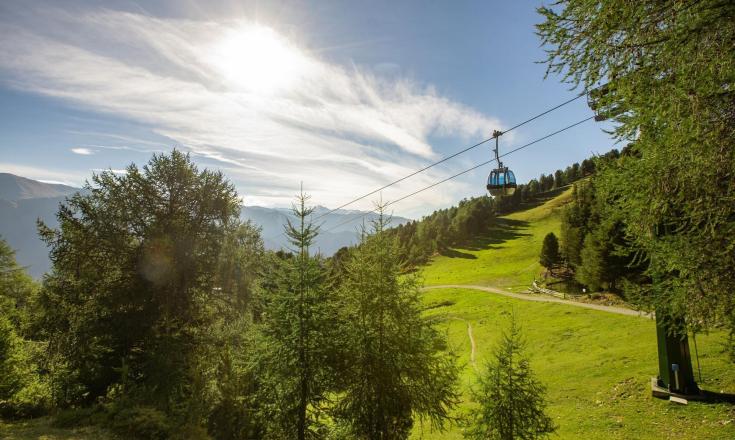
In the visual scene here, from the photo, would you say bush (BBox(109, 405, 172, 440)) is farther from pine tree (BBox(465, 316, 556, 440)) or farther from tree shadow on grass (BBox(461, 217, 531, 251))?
tree shadow on grass (BBox(461, 217, 531, 251))

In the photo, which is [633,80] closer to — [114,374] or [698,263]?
[698,263]

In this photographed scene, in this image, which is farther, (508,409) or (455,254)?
(455,254)

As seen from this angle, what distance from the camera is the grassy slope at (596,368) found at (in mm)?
14797

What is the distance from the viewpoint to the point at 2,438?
535 inches

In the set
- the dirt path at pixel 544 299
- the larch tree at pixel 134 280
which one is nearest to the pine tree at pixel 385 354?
the larch tree at pixel 134 280

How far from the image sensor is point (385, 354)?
478 inches

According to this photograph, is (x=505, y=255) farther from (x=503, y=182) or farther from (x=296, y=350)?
(x=296, y=350)

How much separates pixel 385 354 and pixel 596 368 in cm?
1844

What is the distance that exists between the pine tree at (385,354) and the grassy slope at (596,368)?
5.03 ft

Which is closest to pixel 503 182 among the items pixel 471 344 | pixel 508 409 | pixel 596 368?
pixel 508 409

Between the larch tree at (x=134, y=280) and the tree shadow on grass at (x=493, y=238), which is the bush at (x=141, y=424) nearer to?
the larch tree at (x=134, y=280)

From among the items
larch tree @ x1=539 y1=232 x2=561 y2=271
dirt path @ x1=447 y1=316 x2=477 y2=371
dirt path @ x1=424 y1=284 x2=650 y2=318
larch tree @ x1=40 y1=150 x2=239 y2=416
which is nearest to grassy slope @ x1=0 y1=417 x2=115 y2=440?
larch tree @ x1=40 y1=150 x2=239 y2=416

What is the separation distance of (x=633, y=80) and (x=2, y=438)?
2282cm

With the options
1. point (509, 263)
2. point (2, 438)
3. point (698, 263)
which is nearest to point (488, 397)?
point (698, 263)
